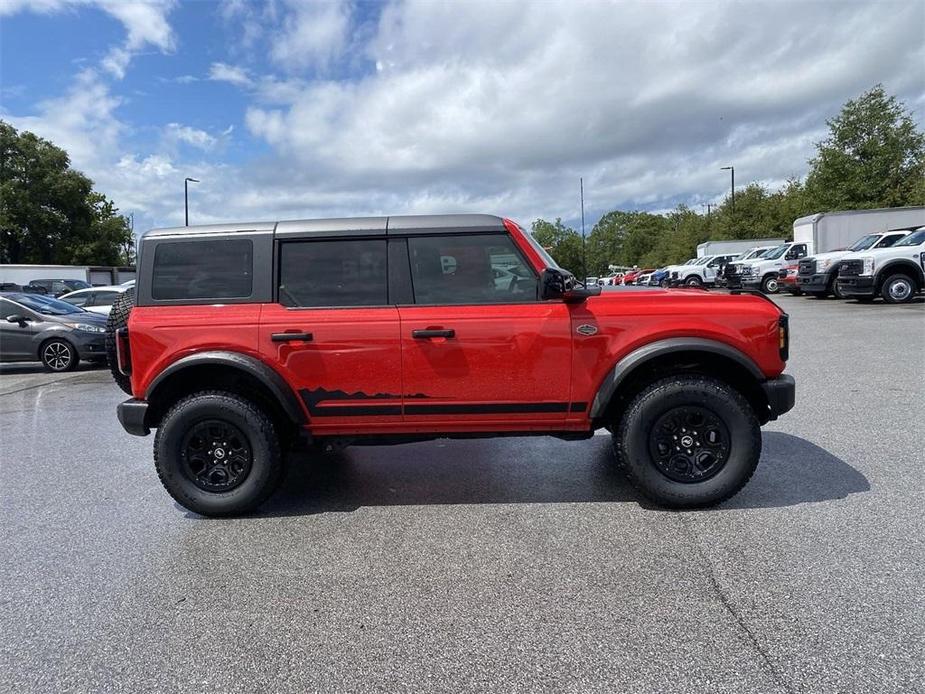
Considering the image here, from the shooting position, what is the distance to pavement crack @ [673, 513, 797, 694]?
2373 mm

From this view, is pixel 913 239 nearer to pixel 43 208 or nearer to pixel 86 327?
pixel 86 327

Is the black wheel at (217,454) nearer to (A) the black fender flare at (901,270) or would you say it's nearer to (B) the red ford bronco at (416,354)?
(B) the red ford bronco at (416,354)

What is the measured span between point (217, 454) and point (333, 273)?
4.55 ft

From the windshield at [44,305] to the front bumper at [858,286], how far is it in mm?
18360

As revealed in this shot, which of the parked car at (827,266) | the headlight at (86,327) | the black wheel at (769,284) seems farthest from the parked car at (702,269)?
the headlight at (86,327)

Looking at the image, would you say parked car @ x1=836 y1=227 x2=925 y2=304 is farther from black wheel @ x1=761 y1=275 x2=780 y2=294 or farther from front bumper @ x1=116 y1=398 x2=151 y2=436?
front bumper @ x1=116 y1=398 x2=151 y2=436

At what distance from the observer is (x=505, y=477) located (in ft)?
15.5

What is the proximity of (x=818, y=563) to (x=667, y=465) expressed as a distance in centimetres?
100

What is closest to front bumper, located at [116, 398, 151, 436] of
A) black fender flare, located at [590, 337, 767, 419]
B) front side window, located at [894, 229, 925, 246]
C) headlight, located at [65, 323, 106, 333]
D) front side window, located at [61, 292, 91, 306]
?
black fender flare, located at [590, 337, 767, 419]

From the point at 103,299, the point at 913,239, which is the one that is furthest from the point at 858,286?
the point at 103,299

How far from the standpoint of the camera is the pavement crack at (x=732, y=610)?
2373 mm

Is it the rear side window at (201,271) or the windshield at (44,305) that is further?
the windshield at (44,305)

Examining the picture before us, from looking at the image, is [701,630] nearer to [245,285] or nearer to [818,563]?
[818,563]

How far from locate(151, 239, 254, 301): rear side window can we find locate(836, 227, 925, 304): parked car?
1734cm
